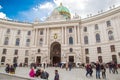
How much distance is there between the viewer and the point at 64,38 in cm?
3984

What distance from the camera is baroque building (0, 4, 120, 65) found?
3353 cm

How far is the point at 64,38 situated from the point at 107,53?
14483mm

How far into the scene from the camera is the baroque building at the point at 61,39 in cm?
3353

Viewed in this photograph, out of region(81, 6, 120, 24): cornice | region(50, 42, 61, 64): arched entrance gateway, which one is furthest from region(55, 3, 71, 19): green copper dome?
region(50, 42, 61, 64): arched entrance gateway

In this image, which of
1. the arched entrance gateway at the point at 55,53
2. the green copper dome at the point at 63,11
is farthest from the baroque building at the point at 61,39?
the green copper dome at the point at 63,11

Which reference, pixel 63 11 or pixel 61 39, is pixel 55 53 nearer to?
pixel 61 39

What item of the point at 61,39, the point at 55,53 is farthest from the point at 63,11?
the point at 55,53

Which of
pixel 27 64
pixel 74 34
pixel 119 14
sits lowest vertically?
pixel 27 64

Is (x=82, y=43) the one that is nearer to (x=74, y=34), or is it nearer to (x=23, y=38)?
(x=74, y=34)

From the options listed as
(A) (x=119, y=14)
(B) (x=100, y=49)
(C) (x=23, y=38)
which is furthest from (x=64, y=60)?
(A) (x=119, y=14)

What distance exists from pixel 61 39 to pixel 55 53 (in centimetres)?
531

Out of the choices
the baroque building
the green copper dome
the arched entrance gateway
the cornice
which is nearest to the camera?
the cornice

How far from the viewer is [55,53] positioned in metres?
40.5

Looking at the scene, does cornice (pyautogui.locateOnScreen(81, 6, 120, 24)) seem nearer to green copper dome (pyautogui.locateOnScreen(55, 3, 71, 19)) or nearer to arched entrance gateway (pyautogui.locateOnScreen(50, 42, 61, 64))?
green copper dome (pyautogui.locateOnScreen(55, 3, 71, 19))
